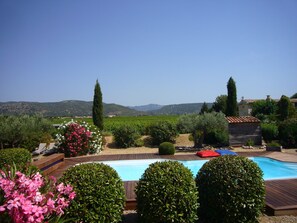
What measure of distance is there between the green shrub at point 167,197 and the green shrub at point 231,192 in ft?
1.72

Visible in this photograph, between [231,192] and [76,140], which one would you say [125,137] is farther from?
[231,192]

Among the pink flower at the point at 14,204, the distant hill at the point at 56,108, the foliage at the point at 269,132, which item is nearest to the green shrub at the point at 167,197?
the pink flower at the point at 14,204

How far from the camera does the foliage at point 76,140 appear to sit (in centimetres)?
1628

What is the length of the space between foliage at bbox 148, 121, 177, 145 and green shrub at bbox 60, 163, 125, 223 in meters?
15.0

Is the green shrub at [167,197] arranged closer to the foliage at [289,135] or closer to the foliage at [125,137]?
the foliage at [125,137]

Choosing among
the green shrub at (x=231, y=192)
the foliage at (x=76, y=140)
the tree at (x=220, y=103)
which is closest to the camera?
the green shrub at (x=231, y=192)

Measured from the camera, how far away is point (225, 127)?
19031 millimetres

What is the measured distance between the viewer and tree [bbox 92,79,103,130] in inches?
936

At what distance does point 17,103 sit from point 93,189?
377 feet

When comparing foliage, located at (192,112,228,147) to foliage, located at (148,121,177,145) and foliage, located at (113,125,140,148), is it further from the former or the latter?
foliage, located at (113,125,140,148)

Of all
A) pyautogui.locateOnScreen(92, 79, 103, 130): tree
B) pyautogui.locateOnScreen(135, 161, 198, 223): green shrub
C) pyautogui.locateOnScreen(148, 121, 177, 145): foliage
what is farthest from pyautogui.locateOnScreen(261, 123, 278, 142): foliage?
pyautogui.locateOnScreen(135, 161, 198, 223): green shrub

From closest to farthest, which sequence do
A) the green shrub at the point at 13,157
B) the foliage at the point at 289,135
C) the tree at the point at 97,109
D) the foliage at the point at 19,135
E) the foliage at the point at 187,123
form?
the green shrub at the point at 13,157
the foliage at the point at 19,135
the foliage at the point at 289,135
the foliage at the point at 187,123
the tree at the point at 97,109

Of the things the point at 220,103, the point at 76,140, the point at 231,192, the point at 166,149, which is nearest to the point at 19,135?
the point at 76,140

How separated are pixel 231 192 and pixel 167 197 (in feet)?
4.78
